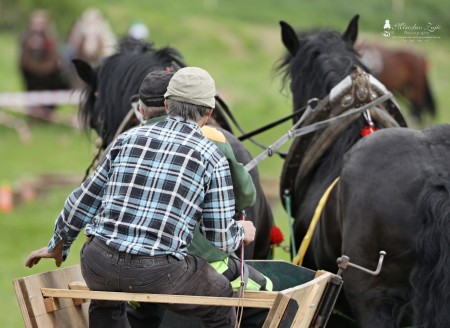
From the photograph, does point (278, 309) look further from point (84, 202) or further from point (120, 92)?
point (120, 92)

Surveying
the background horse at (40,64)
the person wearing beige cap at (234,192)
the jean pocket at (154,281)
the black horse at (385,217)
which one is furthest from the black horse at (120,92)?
the background horse at (40,64)

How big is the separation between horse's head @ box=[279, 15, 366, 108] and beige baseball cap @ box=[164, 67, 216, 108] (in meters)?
2.16

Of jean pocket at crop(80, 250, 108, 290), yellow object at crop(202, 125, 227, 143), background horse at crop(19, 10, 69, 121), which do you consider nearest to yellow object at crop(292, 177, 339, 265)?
yellow object at crop(202, 125, 227, 143)

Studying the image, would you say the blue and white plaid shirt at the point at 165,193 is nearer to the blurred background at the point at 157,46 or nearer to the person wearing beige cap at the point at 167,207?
the person wearing beige cap at the point at 167,207

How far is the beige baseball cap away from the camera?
370 cm

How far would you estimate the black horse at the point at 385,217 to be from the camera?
3.99 meters

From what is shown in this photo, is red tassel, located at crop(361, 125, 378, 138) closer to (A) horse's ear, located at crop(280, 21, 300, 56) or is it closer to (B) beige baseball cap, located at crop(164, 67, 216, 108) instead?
(A) horse's ear, located at crop(280, 21, 300, 56)

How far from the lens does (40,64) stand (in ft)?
70.0

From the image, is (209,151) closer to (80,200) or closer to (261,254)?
(80,200)

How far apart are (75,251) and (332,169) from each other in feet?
20.0

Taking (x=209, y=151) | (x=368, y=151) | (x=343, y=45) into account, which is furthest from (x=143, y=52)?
(x=209, y=151)

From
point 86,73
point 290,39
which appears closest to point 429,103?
point 290,39

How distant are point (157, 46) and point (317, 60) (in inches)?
714

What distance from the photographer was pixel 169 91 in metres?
3.72
